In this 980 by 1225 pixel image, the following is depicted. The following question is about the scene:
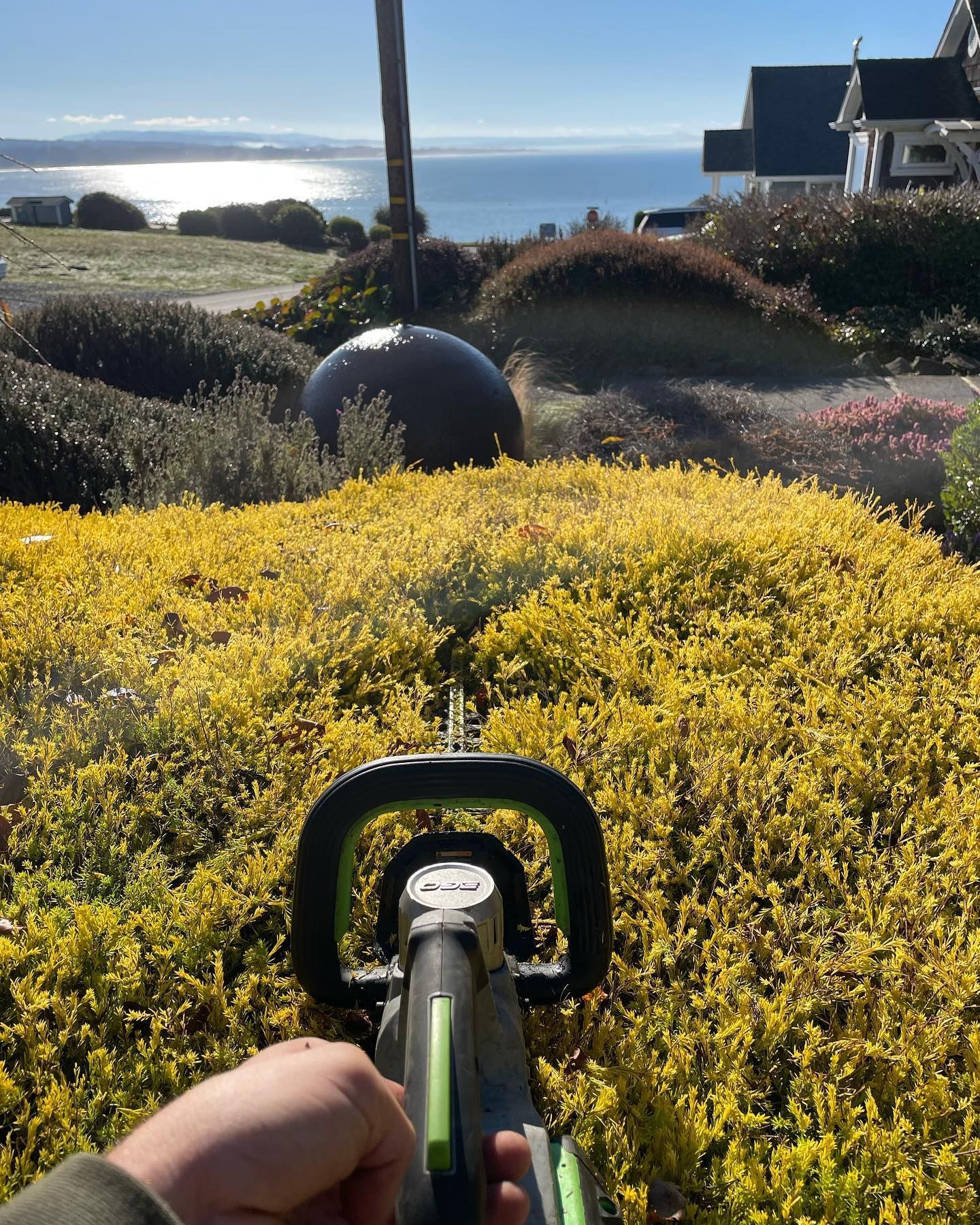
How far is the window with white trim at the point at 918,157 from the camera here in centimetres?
3209

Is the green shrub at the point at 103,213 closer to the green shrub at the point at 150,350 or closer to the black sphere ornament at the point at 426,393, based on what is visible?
the green shrub at the point at 150,350

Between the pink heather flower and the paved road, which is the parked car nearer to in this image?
the paved road

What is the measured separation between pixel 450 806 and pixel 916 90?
38.6 meters

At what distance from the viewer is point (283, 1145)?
40.3 inches

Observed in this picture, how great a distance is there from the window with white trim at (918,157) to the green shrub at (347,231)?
21.2 metres

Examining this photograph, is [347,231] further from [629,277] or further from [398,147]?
[629,277]

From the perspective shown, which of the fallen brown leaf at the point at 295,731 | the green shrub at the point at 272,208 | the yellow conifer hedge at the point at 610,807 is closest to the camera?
the yellow conifer hedge at the point at 610,807

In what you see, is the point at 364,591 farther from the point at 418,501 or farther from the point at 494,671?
the point at 418,501

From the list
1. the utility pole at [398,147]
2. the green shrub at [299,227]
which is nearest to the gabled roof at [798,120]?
the green shrub at [299,227]

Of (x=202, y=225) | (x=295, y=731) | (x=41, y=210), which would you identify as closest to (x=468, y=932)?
(x=295, y=731)

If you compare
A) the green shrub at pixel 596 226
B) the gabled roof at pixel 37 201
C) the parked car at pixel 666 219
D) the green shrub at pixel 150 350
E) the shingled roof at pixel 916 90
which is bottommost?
the green shrub at pixel 150 350

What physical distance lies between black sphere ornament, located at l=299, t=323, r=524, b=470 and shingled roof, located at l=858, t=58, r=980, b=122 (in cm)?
3086

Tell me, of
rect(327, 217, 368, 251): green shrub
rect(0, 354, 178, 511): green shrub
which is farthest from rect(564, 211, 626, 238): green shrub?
rect(327, 217, 368, 251): green shrub

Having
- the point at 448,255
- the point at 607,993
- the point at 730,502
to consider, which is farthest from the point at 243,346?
the point at 607,993
